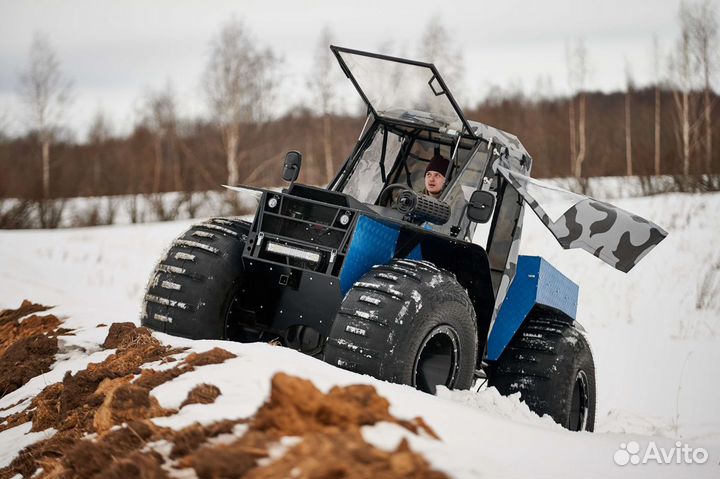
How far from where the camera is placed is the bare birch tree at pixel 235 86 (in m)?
30.8

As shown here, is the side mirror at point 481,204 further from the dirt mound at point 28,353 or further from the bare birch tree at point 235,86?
the bare birch tree at point 235,86

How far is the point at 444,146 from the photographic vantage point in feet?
24.2

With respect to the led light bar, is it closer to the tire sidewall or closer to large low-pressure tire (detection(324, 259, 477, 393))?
large low-pressure tire (detection(324, 259, 477, 393))

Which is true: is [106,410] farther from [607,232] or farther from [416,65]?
[607,232]

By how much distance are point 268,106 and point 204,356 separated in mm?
28682

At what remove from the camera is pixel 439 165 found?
712 cm

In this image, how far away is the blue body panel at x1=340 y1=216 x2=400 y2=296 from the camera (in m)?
5.48

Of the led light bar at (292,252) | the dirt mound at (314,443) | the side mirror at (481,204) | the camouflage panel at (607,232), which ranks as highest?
the side mirror at (481,204)

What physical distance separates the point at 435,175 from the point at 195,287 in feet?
7.29

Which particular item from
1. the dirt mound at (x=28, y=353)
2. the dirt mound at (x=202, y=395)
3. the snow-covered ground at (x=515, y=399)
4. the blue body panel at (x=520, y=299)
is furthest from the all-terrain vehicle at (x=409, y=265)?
the dirt mound at (x=202, y=395)

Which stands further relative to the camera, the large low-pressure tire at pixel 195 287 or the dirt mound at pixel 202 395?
the large low-pressure tire at pixel 195 287

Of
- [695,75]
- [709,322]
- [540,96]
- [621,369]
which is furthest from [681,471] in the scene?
[540,96]

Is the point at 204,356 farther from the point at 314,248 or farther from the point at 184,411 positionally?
the point at 314,248

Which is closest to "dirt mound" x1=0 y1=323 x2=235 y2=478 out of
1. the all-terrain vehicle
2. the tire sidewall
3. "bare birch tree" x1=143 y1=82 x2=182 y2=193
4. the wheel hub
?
the all-terrain vehicle
